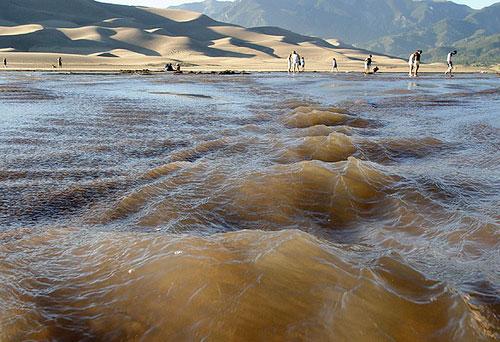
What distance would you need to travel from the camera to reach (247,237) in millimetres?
3676

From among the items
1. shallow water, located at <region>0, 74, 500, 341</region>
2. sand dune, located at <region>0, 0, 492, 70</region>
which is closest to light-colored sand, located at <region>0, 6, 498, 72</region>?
sand dune, located at <region>0, 0, 492, 70</region>

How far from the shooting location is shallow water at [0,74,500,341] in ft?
8.87

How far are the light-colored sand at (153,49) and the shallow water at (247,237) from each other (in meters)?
43.4

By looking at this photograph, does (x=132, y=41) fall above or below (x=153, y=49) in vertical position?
above

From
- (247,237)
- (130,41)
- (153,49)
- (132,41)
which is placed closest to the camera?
(247,237)

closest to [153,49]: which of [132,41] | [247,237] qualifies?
[132,41]

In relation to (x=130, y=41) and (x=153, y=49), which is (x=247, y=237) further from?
(x=130, y=41)

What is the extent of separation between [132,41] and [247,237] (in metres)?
105

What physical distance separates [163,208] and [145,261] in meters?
1.43

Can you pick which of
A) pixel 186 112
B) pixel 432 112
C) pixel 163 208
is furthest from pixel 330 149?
pixel 432 112

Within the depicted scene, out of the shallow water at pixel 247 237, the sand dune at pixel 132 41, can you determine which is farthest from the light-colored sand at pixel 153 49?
the shallow water at pixel 247 237

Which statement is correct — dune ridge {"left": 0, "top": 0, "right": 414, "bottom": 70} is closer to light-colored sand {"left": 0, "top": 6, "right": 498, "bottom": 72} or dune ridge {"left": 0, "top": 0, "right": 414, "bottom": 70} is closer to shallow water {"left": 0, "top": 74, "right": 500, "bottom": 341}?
light-colored sand {"left": 0, "top": 6, "right": 498, "bottom": 72}

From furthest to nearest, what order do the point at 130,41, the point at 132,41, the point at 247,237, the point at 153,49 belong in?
the point at 132,41 → the point at 130,41 → the point at 153,49 → the point at 247,237

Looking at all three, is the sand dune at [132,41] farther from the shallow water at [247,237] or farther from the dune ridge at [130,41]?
the shallow water at [247,237]
